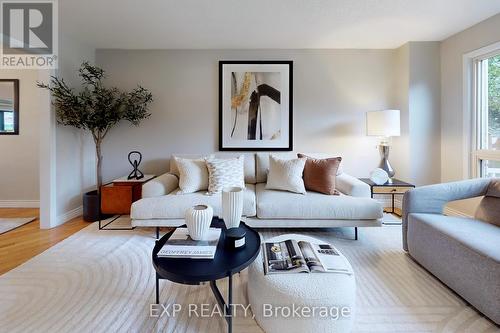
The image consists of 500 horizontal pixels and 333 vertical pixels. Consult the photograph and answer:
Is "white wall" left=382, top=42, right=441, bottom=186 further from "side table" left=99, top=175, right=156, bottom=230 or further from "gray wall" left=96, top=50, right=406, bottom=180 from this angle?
"side table" left=99, top=175, right=156, bottom=230

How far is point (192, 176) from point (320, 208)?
143cm

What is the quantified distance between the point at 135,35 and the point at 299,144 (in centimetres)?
261

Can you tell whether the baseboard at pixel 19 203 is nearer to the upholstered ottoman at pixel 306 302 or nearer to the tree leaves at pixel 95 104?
the tree leaves at pixel 95 104

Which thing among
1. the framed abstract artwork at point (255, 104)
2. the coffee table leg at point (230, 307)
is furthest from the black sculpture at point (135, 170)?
the coffee table leg at point (230, 307)

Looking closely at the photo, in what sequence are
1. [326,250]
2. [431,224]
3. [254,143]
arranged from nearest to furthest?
1. [326,250]
2. [431,224]
3. [254,143]

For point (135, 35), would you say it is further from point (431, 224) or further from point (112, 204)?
point (431, 224)

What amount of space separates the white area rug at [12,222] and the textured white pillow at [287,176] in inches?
121

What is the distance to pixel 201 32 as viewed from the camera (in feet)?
9.80

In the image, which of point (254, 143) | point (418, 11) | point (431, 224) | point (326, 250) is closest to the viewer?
point (326, 250)

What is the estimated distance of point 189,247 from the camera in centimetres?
138

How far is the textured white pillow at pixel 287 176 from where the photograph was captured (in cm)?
269

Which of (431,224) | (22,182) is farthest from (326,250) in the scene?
(22,182)

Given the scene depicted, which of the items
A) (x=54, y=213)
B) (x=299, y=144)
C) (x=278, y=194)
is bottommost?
(x=54, y=213)

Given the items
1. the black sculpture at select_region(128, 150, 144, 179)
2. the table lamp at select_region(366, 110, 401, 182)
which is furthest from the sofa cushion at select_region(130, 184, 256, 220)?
the table lamp at select_region(366, 110, 401, 182)
